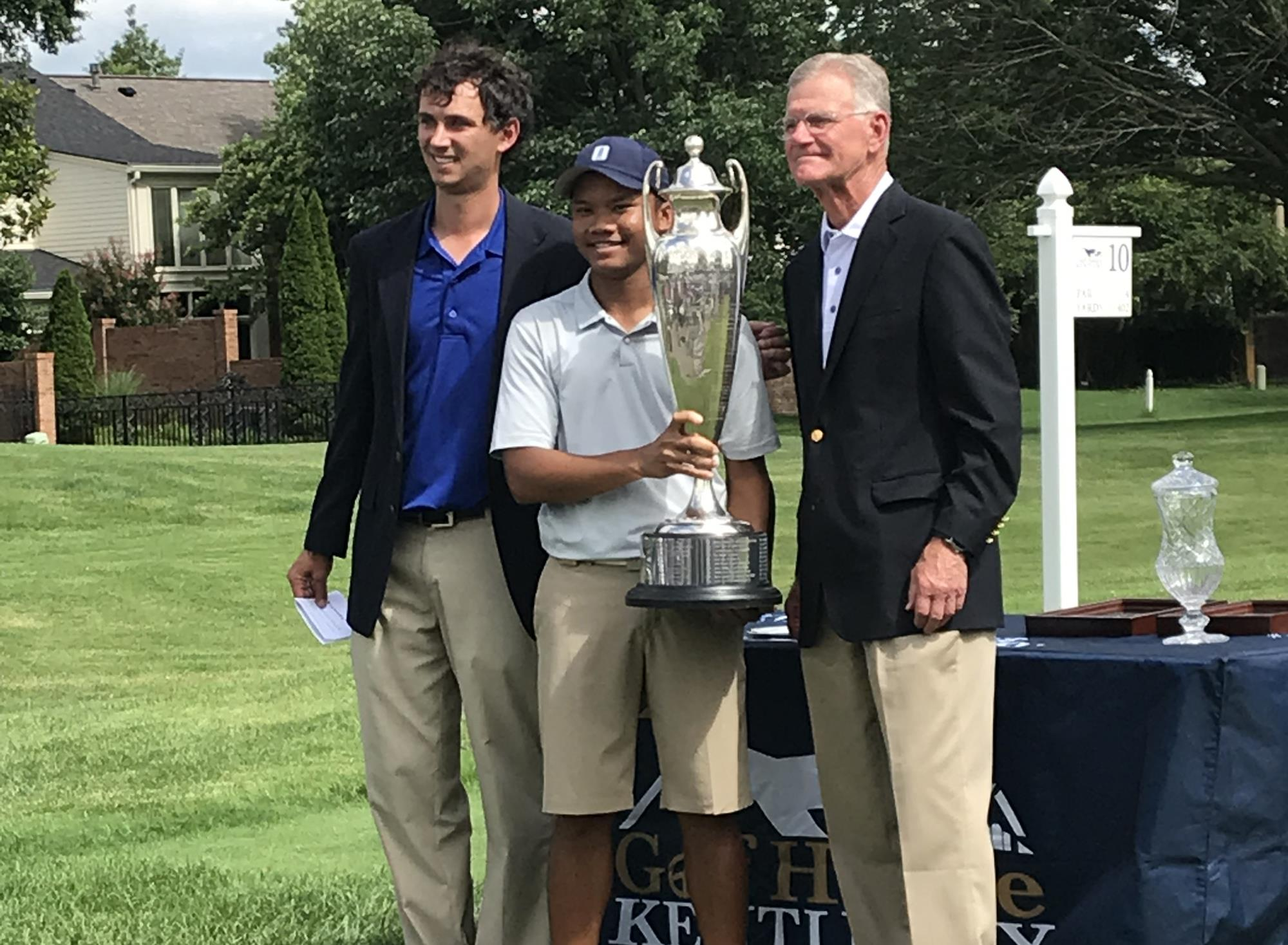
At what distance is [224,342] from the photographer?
127 ft

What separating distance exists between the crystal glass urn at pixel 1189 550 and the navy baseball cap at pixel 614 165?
1302 mm

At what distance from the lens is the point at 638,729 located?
4.51 metres

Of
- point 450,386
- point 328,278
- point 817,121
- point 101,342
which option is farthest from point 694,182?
point 101,342

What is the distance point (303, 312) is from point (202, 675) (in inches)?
974

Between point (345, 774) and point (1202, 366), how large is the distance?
1573 inches

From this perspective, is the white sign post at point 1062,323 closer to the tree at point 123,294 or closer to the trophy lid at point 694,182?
the trophy lid at point 694,182

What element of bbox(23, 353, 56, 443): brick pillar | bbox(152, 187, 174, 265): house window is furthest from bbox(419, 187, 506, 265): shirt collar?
bbox(152, 187, 174, 265): house window

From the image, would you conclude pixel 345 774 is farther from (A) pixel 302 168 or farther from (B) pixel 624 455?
(A) pixel 302 168

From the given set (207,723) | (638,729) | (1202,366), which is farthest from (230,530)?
(1202,366)

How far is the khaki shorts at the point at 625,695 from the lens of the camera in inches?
155

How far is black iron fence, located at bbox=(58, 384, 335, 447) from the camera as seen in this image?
30.7m

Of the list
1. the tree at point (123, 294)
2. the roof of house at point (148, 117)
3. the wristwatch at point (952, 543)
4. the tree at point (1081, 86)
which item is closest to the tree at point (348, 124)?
the tree at point (123, 294)

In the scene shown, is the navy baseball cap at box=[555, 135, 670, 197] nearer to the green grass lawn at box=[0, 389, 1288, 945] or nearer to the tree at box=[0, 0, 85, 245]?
the green grass lawn at box=[0, 389, 1288, 945]

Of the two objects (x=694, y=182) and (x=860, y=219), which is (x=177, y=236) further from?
(x=860, y=219)
